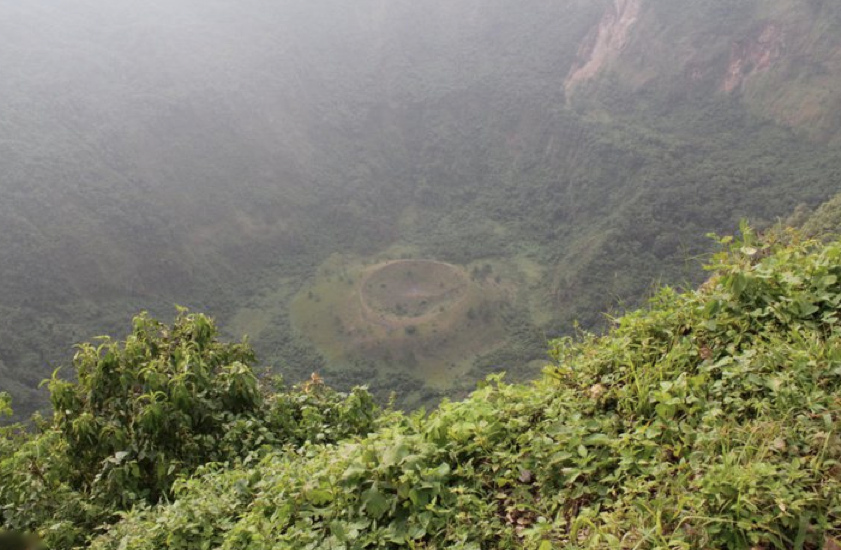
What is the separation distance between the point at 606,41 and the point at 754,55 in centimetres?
1940

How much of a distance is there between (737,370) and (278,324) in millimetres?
46439

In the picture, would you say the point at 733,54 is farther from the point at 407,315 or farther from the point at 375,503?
the point at 375,503

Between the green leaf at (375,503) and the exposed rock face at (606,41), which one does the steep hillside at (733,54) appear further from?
the green leaf at (375,503)

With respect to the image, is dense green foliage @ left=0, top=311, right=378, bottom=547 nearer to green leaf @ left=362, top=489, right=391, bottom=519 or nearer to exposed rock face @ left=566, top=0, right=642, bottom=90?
green leaf @ left=362, top=489, right=391, bottom=519

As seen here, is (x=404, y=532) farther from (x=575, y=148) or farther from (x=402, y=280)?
(x=575, y=148)

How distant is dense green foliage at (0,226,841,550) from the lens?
328cm

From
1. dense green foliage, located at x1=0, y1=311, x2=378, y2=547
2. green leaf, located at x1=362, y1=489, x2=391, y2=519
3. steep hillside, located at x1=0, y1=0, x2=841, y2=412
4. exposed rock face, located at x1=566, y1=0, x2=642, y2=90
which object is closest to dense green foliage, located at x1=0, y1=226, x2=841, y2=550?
green leaf, located at x1=362, y1=489, x2=391, y2=519

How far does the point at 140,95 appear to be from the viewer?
2402 inches

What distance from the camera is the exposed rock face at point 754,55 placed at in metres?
57.6

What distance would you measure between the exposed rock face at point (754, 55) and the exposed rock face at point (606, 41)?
1345 centimetres

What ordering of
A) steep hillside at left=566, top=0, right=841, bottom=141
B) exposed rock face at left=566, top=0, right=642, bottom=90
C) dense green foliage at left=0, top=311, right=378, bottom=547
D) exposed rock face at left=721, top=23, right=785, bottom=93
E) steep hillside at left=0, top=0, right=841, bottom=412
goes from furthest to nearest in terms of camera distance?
exposed rock face at left=566, top=0, right=642, bottom=90, exposed rock face at left=721, top=23, right=785, bottom=93, steep hillside at left=566, top=0, right=841, bottom=141, steep hillside at left=0, top=0, right=841, bottom=412, dense green foliage at left=0, top=311, right=378, bottom=547

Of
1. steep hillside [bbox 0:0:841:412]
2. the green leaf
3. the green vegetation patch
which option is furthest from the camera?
steep hillside [bbox 0:0:841:412]

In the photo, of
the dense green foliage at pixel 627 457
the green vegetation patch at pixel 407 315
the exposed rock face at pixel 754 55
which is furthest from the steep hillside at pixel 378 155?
the dense green foliage at pixel 627 457

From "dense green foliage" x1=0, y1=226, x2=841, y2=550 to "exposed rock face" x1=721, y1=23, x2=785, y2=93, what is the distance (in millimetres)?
64766
